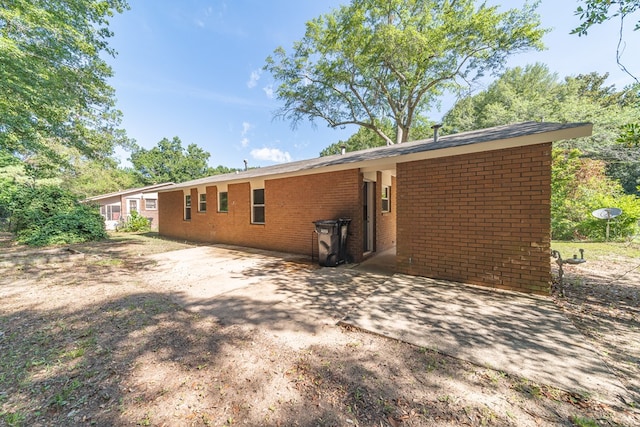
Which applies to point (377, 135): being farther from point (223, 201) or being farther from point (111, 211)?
point (111, 211)

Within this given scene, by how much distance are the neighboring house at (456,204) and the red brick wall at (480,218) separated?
1 cm

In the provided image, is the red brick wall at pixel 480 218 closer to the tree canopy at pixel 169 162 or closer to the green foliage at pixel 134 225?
the green foliage at pixel 134 225

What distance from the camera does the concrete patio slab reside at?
6.81 feet

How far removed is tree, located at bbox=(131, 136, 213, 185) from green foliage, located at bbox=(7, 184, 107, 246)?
28686 millimetres

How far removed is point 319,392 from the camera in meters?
1.90

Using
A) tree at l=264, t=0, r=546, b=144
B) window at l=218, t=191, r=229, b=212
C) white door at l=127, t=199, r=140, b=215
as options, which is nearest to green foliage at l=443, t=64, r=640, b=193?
tree at l=264, t=0, r=546, b=144

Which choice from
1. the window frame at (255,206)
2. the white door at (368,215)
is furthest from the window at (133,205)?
the white door at (368,215)

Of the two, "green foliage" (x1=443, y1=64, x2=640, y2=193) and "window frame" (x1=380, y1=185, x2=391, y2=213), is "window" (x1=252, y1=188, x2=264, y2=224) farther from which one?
"green foliage" (x1=443, y1=64, x2=640, y2=193)

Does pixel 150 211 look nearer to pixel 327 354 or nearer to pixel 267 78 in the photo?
pixel 267 78

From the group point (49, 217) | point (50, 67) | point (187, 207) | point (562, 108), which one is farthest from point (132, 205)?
point (562, 108)

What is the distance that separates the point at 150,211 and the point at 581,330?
86.5ft

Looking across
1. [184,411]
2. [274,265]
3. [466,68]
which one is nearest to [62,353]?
[184,411]

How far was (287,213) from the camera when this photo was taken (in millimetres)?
8047

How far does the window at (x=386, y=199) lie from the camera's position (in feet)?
28.1
